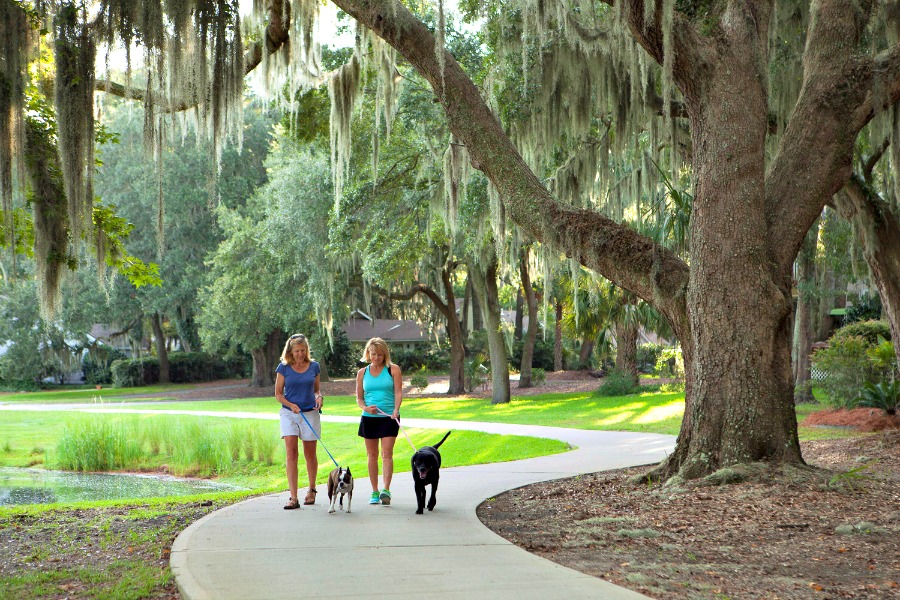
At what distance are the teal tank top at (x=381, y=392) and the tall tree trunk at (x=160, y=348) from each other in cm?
3639

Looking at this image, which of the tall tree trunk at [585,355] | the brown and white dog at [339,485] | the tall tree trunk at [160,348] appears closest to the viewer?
the brown and white dog at [339,485]

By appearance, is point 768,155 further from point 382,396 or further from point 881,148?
point 382,396

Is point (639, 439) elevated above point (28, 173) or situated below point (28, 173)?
below

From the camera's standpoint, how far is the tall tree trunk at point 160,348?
41406 millimetres

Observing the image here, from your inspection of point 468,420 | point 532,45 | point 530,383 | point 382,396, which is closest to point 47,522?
point 382,396

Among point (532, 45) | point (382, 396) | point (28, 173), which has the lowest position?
point (382, 396)

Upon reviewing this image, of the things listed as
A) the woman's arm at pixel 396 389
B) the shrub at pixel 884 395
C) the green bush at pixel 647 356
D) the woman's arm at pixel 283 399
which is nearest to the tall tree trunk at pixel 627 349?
the shrub at pixel 884 395

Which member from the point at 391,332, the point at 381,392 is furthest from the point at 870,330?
the point at 391,332

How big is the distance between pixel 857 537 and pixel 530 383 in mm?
27291

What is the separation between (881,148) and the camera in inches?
476

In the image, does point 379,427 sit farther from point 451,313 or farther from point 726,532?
point 451,313

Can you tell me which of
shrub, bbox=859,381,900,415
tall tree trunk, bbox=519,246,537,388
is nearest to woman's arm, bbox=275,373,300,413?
shrub, bbox=859,381,900,415

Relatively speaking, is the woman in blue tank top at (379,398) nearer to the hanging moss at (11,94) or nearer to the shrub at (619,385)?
the hanging moss at (11,94)

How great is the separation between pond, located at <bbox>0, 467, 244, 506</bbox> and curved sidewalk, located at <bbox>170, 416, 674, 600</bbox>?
439 cm
